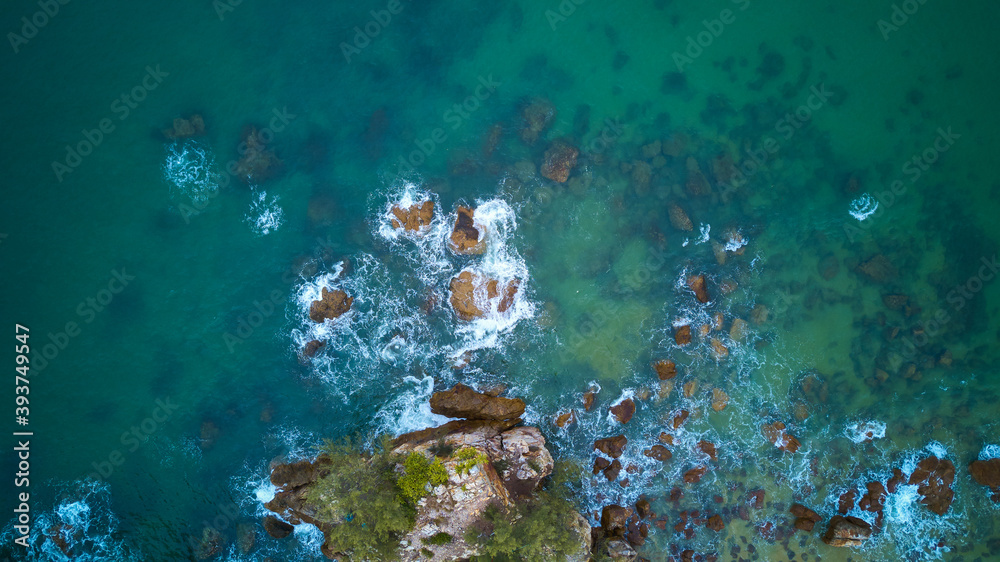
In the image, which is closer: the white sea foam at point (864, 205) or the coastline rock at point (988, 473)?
the white sea foam at point (864, 205)

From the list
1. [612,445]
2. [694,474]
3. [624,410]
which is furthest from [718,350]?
[612,445]

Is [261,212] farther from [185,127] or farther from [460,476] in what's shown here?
[460,476]

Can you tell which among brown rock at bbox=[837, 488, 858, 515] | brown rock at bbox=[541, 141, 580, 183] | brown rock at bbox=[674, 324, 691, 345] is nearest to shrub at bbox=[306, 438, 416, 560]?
brown rock at bbox=[674, 324, 691, 345]

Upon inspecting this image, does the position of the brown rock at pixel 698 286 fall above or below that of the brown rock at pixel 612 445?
above

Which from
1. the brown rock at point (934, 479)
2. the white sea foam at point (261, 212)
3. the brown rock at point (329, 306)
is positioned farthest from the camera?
the brown rock at point (934, 479)

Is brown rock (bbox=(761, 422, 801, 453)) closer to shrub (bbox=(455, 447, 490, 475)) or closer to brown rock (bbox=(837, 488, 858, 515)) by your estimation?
brown rock (bbox=(837, 488, 858, 515))

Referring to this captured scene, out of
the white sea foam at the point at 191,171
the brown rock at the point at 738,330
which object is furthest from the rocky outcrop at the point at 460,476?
the white sea foam at the point at 191,171

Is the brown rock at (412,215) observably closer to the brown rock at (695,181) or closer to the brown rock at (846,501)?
the brown rock at (695,181)

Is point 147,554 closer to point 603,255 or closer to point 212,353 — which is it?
point 212,353
